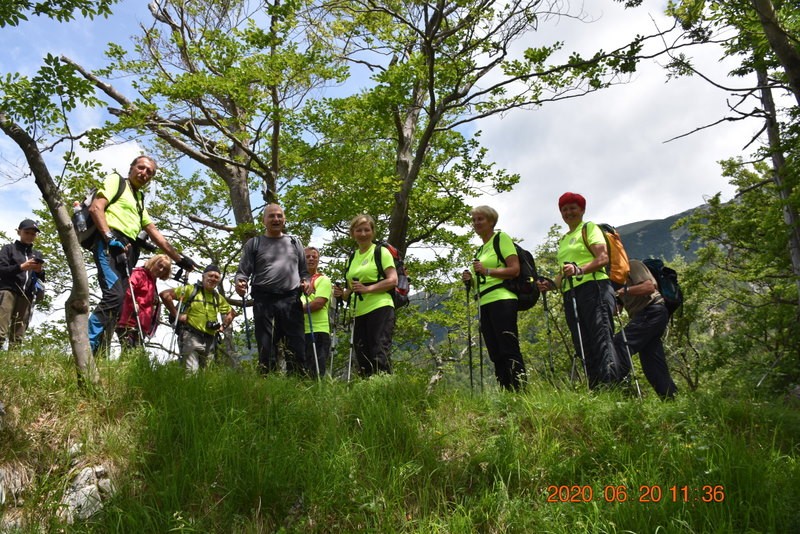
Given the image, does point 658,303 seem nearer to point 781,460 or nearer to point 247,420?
point 781,460

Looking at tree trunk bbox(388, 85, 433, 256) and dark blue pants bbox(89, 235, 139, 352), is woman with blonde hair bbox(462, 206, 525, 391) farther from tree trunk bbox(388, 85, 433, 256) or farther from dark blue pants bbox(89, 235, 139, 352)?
tree trunk bbox(388, 85, 433, 256)

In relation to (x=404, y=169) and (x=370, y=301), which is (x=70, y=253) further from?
(x=404, y=169)

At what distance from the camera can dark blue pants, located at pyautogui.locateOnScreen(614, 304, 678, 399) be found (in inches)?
189

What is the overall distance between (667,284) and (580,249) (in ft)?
3.50

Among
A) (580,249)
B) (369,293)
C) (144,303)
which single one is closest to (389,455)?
(369,293)

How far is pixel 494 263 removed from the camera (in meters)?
5.12

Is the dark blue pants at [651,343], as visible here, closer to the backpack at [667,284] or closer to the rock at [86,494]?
the backpack at [667,284]

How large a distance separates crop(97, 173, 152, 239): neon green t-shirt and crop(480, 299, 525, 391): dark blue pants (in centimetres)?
352

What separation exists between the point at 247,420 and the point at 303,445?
0.47 meters

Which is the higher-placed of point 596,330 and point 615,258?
point 615,258

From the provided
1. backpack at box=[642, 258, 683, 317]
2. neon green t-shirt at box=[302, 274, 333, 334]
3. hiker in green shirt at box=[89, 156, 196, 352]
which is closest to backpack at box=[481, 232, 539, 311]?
backpack at box=[642, 258, 683, 317]

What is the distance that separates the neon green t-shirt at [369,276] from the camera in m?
5.37

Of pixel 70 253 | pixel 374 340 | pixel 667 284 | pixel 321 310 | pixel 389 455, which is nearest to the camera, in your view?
pixel 389 455

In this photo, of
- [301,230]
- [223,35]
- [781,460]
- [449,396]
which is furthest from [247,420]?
[301,230]
